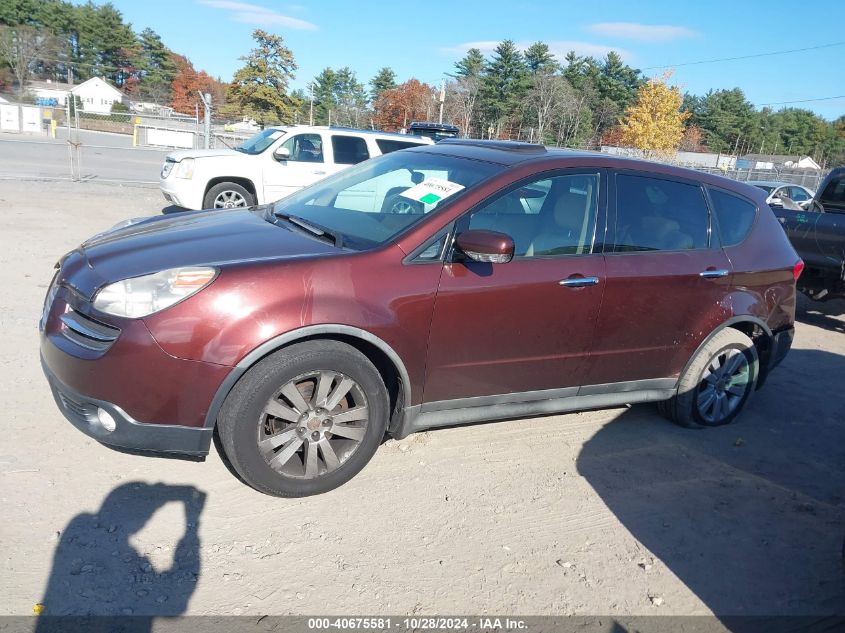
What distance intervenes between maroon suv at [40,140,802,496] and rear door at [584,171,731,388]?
14mm

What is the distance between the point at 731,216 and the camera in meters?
4.75

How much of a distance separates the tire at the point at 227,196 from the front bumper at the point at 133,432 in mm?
8100

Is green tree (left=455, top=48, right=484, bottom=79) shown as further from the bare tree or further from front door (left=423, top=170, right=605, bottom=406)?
front door (left=423, top=170, right=605, bottom=406)

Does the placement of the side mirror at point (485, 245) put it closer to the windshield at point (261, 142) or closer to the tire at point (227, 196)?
the tire at point (227, 196)

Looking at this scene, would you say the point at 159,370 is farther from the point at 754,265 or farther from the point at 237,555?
the point at 754,265

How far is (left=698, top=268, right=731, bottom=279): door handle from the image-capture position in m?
4.42

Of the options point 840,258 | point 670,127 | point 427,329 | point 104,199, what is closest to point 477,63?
point 670,127

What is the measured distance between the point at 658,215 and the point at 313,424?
104 inches

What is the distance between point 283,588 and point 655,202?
3.26 metres

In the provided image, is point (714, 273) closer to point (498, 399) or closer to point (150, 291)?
point (498, 399)

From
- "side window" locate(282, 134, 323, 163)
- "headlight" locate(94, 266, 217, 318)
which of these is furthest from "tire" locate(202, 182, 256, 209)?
"headlight" locate(94, 266, 217, 318)

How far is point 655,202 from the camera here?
14.4 feet

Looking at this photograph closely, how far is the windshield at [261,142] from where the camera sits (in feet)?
37.6

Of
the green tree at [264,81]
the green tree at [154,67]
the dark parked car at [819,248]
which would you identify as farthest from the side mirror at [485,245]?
the green tree at [154,67]
